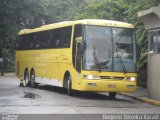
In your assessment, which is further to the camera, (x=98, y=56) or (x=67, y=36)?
(x=67, y=36)

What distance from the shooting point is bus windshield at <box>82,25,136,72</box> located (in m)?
20.5

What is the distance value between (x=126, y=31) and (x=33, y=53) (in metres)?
8.60

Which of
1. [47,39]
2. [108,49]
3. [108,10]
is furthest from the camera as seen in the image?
[108,10]

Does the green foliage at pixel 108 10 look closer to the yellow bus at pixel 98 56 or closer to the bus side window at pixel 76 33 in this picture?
the yellow bus at pixel 98 56

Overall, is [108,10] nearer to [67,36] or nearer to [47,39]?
[47,39]

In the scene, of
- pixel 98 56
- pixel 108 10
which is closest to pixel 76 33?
pixel 98 56

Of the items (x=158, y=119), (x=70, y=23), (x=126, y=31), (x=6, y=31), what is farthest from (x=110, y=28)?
(x=6, y=31)

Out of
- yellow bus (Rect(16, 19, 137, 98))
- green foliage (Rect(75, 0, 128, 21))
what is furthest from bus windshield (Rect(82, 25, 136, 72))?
green foliage (Rect(75, 0, 128, 21))

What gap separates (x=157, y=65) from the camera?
20938 mm

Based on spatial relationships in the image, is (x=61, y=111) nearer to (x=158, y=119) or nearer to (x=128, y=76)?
(x=158, y=119)

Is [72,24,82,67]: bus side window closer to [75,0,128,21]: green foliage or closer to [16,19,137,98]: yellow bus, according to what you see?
[16,19,137,98]: yellow bus

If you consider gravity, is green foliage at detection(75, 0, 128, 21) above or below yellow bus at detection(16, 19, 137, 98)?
above

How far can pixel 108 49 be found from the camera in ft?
68.1

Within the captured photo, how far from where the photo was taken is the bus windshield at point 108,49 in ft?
67.4
